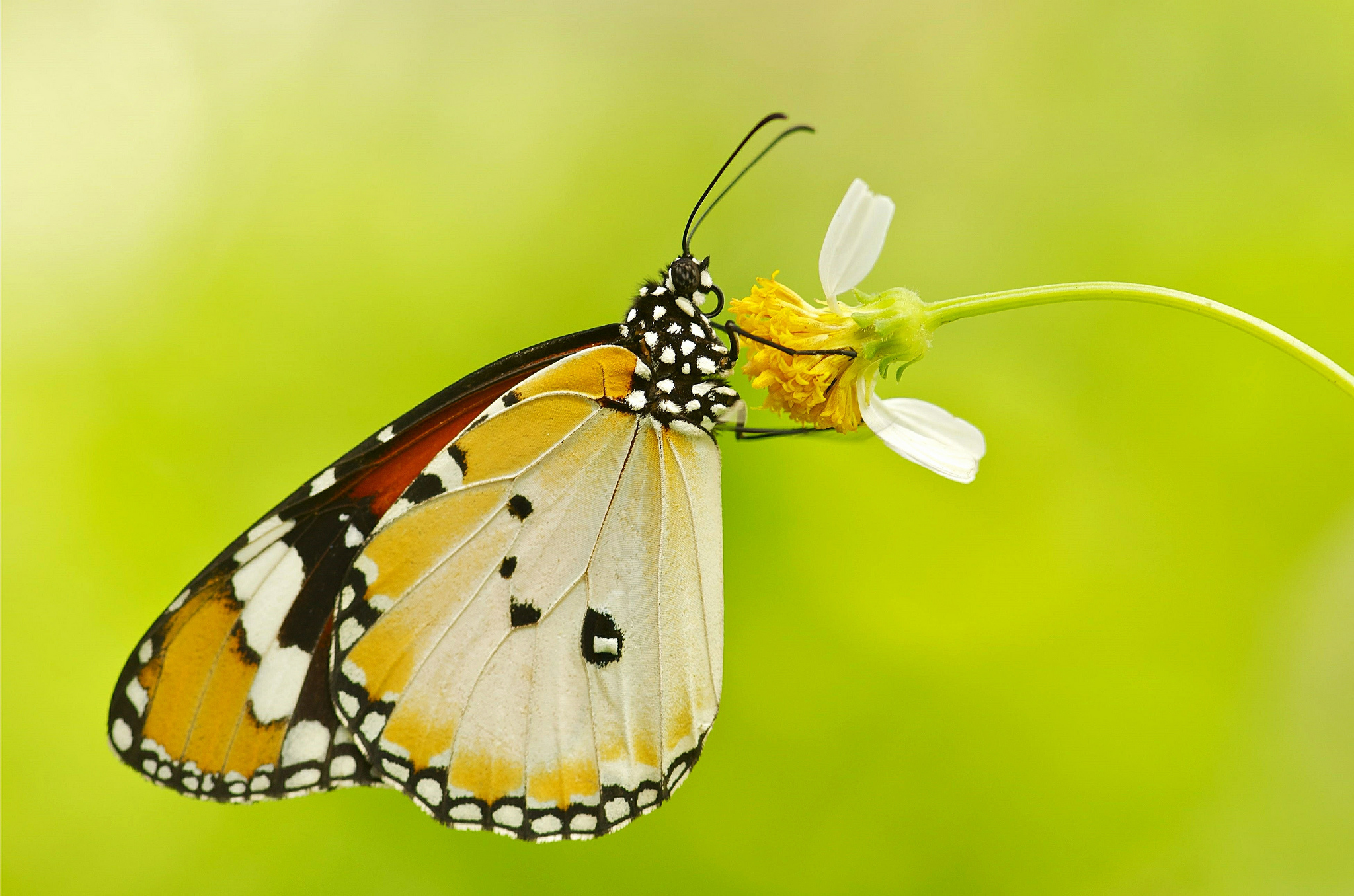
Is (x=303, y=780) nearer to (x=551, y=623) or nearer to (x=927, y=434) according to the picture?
(x=551, y=623)

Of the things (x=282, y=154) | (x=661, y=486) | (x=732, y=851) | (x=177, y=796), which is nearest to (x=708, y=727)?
(x=661, y=486)

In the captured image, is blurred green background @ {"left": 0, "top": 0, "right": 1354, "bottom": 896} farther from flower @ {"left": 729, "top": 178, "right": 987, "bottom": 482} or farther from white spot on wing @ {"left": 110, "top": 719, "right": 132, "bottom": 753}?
white spot on wing @ {"left": 110, "top": 719, "right": 132, "bottom": 753}

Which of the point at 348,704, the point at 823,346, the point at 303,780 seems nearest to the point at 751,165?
the point at 823,346

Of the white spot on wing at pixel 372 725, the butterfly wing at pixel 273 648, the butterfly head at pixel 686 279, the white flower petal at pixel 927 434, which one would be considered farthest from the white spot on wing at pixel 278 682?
the white flower petal at pixel 927 434

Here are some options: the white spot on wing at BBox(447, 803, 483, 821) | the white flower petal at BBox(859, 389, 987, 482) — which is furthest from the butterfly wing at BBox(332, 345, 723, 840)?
the white flower petal at BBox(859, 389, 987, 482)

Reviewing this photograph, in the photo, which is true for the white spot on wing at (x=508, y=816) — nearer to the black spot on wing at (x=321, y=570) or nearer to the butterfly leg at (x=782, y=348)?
the black spot on wing at (x=321, y=570)
